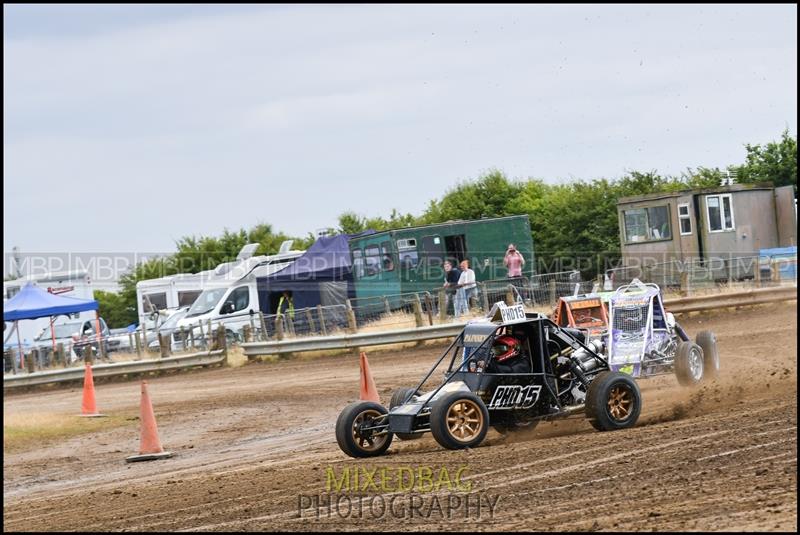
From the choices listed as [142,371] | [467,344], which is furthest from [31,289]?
[467,344]

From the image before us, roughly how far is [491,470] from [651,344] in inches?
219

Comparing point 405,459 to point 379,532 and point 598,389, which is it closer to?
point 598,389

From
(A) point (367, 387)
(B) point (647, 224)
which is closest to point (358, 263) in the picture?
(B) point (647, 224)

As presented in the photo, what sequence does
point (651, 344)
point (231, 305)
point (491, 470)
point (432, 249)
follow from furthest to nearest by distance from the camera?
1. point (231, 305)
2. point (432, 249)
3. point (651, 344)
4. point (491, 470)

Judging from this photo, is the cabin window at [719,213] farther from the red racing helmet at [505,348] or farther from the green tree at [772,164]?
the red racing helmet at [505,348]

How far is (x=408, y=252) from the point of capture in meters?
28.8

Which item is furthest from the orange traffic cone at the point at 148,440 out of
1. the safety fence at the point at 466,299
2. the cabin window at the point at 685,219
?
the cabin window at the point at 685,219

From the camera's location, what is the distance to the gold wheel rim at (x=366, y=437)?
11.6 m

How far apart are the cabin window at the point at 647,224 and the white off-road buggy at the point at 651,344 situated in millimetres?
13929

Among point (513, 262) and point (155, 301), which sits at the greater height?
point (513, 262)

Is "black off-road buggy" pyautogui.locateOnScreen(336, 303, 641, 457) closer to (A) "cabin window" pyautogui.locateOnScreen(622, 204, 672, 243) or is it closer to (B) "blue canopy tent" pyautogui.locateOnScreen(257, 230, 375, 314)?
(A) "cabin window" pyautogui.locateOnScreen(622, 204, 672, 243)

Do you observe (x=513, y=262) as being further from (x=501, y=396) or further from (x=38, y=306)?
(x=38, y=306)

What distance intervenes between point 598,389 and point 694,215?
57.0 ft

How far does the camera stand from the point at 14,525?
955 centimetres
